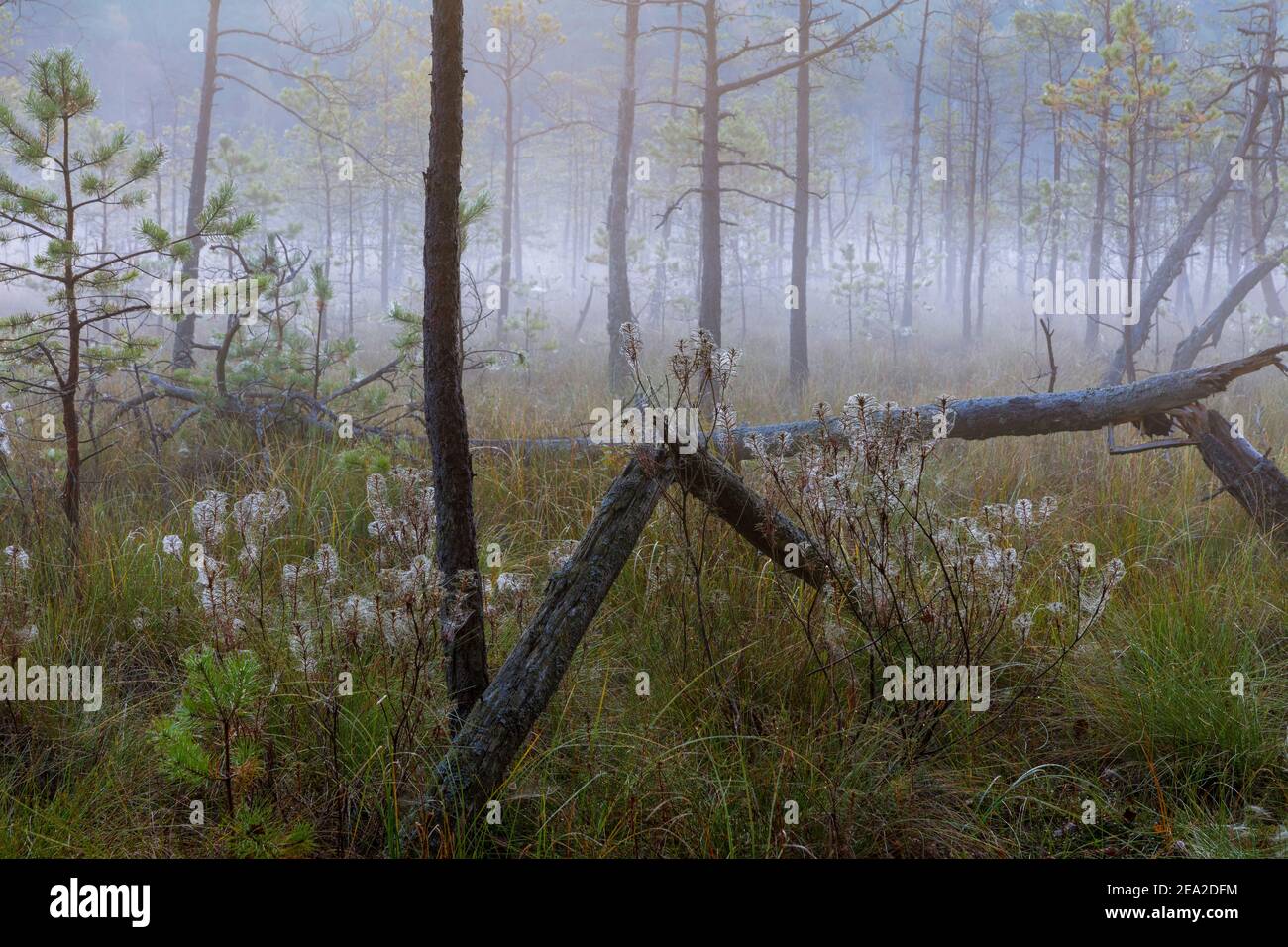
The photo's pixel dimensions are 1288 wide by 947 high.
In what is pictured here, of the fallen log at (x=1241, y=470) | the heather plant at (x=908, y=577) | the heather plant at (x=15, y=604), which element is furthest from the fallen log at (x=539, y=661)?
the fallen log at (x=1241, y=470)

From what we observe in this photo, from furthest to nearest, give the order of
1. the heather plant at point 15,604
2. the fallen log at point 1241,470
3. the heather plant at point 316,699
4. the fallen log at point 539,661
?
the fallen log at point 1241,470 → the heather plant at point 15,604 → the fallen log at point 539,661 → the heather plant at point 316,699

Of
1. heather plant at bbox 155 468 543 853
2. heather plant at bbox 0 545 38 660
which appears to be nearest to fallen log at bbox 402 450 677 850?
heather plant at bbox 155 468 543 853

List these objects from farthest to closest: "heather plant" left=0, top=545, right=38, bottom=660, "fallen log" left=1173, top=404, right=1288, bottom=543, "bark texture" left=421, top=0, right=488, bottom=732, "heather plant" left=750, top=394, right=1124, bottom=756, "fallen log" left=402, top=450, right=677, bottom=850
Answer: "fallen log" left=1173, top=404, right=1288, bottom=543, "heather plant" left=0, top=545, right=38, bottom=660, "heather plant" left=750, top=394, right=1124, bottom=756, "bark texture" left=421, top=0, right=488, bottom=732, "fallen log" left=402, top=450, right=677, bottom=850

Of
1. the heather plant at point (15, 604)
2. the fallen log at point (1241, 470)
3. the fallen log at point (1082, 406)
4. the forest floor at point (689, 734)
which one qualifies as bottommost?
the forest floor at point (689, 734)

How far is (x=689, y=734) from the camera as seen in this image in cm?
270

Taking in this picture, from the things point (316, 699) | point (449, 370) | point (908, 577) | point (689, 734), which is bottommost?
point (689, 734)

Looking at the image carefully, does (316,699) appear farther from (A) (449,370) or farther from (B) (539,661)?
(A) (449,370)

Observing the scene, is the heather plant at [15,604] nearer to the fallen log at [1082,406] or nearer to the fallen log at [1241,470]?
the fallen log at [1082,406]

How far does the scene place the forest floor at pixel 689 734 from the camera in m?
2.27

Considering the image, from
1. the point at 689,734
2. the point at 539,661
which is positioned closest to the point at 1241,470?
the point at 689,734

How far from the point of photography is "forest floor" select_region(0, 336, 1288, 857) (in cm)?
227

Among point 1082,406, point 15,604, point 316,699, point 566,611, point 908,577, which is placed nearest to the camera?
point 316,699

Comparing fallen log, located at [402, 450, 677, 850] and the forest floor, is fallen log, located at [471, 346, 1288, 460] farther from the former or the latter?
fallen log, located at [402, 450, 677, 850]
